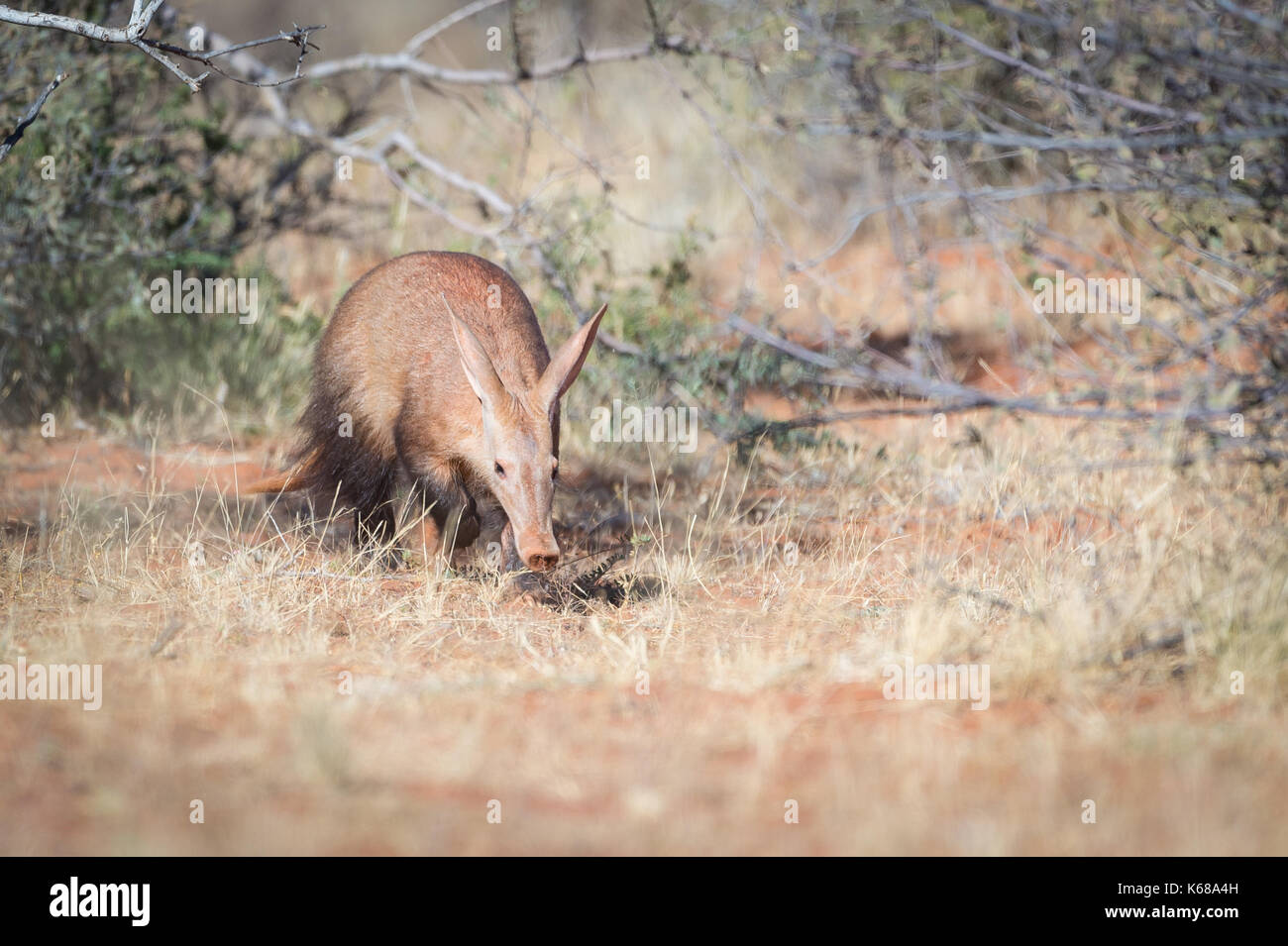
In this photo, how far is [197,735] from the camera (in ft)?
12.7

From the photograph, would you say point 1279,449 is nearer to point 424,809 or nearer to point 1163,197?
point 1163,197

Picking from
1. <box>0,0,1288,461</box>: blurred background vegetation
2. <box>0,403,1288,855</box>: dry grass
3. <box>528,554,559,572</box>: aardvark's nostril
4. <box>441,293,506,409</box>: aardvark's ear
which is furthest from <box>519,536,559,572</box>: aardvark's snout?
<box>0,0,1288,461</box>: blurred background vegetation

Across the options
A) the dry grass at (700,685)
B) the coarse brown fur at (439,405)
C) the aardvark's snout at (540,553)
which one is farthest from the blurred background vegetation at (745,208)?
the aardvark's snout at (540,553)

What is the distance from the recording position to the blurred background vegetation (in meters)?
5.08

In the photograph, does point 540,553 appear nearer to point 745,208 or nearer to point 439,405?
point 439,405

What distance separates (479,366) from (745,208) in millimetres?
6293

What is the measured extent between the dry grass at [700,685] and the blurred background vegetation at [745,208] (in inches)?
25.7

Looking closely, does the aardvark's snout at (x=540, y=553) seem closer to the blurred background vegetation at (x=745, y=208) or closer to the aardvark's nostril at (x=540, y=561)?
Result: the aardvark's nostril at (x=540, y=561)

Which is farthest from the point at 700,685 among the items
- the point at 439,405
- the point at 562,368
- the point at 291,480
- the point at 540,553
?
the point at 291,480

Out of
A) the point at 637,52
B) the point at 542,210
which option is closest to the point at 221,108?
the point at 542,210

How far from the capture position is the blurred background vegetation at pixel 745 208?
508 cm

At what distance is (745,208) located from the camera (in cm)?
1099

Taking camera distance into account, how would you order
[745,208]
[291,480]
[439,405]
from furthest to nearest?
[745,208], [291,480], [439,405]

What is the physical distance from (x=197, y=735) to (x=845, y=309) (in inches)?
285
